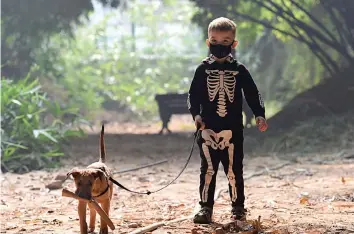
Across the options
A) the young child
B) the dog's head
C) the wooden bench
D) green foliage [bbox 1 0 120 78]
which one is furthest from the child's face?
the wooden bench

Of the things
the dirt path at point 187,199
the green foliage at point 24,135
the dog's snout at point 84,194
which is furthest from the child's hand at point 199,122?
the green foliage at point 24,135

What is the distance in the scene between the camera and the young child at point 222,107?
11.6 feet

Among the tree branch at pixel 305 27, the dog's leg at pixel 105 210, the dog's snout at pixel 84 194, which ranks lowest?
the dog's leg at pixel 105 210

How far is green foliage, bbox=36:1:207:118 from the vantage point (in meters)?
17.4

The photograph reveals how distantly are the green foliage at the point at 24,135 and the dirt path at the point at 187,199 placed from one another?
1.07 feet

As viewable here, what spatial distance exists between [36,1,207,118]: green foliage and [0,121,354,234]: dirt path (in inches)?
351

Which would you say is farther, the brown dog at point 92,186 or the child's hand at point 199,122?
the child's hand at point 199,122

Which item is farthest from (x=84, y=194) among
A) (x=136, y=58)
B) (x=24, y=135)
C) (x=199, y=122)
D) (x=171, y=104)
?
(x=136, y=58)

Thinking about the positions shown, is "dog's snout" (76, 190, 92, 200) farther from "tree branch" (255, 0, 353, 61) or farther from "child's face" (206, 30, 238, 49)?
"tree branch" (255, 0, 353, 61)

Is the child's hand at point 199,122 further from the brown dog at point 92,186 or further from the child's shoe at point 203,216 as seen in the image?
the brown dog at point 92,186

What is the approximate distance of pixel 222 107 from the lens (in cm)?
354

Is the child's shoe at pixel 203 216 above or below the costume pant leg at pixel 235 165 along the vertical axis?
below

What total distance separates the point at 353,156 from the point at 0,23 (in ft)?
22.1

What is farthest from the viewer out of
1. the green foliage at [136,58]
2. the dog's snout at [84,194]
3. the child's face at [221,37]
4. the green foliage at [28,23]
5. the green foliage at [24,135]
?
the green foliage at [136,58]
